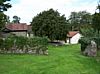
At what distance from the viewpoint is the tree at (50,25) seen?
49.8 meters

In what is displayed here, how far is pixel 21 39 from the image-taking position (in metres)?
30.3

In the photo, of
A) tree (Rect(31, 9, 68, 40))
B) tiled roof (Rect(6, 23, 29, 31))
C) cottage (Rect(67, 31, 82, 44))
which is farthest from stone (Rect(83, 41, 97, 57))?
cottage (Rect(67, 31, 82, 44))

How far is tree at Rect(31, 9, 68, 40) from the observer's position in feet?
164

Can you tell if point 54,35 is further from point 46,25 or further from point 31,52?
point 31,52

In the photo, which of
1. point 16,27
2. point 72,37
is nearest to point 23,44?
point 16,27

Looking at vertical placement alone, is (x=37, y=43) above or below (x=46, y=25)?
below

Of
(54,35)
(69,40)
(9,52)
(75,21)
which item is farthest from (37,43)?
(75,21)

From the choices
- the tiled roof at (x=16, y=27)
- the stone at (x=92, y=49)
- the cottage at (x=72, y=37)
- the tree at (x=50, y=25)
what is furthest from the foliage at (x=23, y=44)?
the cottage at (x=72, y=37)

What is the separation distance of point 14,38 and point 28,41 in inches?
71.1

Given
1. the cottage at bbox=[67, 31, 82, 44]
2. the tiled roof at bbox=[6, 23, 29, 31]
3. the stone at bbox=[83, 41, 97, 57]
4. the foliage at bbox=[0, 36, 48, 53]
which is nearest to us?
the stone at bbox=[83, 41, 97, 57]

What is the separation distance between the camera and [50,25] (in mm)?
49969

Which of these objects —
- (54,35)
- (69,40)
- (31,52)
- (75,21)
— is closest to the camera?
(31,52)

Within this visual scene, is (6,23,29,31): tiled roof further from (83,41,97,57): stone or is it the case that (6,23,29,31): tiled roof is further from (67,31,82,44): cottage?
(83,41,97,57): stone

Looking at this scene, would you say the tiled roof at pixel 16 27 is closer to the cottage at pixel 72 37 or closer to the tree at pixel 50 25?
the tree at pixel 50 25
